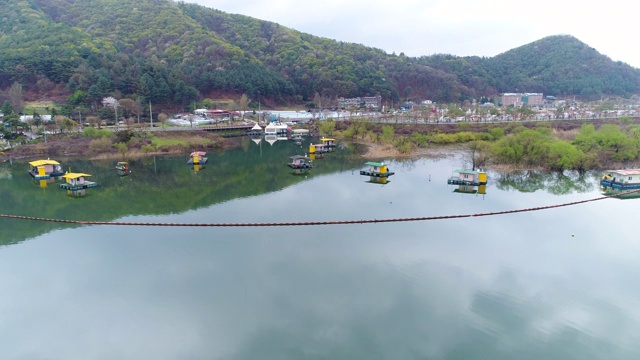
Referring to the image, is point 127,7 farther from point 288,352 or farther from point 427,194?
point 288,352

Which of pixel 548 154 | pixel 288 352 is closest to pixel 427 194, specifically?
pixel 548 154

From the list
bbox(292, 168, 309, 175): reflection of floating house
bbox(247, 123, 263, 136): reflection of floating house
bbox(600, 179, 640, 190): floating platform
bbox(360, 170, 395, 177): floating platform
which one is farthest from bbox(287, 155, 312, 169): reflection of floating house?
bbox(247, 123, 263, 136): reflection of floating house

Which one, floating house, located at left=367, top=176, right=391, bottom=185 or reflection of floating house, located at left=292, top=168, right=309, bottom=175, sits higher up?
reflection of floating house, located at left=292, top=168, right=309, bottom=175

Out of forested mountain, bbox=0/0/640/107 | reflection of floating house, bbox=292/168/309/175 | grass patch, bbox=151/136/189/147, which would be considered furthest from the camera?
forested mountain, bbox=0/0/640/107

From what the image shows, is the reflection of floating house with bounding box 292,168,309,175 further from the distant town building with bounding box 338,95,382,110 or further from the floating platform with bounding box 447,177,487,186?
the distant town building with bounding box 338,95,382,110

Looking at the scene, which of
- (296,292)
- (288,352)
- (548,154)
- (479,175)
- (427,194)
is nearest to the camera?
(288,352)

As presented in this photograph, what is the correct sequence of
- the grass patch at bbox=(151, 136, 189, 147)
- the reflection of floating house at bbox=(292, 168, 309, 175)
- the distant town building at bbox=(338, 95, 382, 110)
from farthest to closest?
the distant town building at bbox=(338, 95, 382, 110)
the grass patch at bbox=(151, 136, 189, 147)
the reflection of floating house at bbox=(292, 168, 309, 175)

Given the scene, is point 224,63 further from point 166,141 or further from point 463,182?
point 463,182
